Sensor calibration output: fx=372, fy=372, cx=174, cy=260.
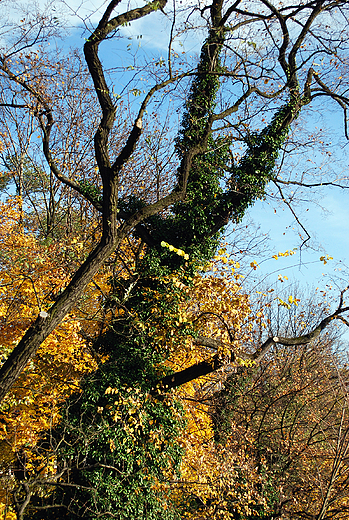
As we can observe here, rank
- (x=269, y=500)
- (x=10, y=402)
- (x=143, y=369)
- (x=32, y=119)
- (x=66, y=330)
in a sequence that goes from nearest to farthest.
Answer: (x=10, y=402), (x=143, y=369), (x=66, y=330), (x=269, y=500), (x=32, y=119)

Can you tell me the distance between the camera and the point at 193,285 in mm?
8320

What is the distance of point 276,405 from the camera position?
12.7 metres

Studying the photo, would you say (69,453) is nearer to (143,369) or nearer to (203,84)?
(143,369)

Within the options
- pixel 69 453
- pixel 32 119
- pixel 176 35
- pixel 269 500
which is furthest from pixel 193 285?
pixel 32 119

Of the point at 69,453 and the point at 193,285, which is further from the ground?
the point at 193,285

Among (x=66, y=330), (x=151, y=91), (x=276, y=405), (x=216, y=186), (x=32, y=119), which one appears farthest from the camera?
(x=32, y=119)

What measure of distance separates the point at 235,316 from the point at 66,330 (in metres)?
3.83

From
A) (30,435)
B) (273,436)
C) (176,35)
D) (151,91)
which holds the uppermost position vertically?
(176,35)

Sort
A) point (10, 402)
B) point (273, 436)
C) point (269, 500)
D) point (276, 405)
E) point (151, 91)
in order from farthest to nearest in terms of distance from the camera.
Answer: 1. point (276, 405)
2. point (273, 436)
3. point (269, 500)
4. point (10, 402)
5. point (151, 91)

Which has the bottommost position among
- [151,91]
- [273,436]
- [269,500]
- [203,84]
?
[269,500]

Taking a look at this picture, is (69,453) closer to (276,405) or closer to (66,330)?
(66,330)

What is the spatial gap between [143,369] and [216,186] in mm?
4687

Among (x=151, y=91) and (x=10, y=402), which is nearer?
(x=151, y=91)

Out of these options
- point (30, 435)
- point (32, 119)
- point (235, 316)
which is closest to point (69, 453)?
point (30, 435)
